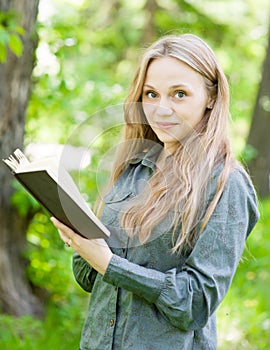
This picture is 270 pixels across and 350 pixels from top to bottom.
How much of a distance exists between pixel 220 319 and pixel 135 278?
2.72m

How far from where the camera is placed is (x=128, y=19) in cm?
1083

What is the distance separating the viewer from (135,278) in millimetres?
1880

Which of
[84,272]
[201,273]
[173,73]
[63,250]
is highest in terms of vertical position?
[173,73]

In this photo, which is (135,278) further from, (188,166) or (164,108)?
(164,108)

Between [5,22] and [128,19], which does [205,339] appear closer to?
[5,22]

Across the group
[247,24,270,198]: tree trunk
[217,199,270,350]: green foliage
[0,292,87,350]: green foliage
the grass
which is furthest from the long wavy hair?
[247,24,270,198]: tree trunk

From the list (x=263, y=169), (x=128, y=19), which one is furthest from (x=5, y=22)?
(x=128, y=19)

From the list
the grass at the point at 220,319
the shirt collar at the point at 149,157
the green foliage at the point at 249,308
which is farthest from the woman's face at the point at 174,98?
the green foliage at the point at 249,308

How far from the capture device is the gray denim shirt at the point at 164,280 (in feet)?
6.02

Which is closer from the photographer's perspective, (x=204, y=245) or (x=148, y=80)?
(x=204, y=245)

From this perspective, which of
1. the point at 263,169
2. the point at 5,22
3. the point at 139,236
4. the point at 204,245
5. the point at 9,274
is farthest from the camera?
the point at 263,169

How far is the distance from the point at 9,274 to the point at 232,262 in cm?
271

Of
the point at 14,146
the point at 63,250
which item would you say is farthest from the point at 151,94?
the point at 63,250

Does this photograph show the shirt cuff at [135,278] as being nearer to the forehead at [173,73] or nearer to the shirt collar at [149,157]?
the shirt collar at [149,157]
